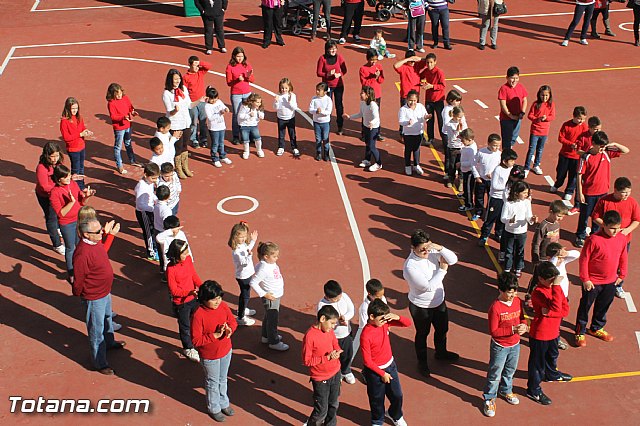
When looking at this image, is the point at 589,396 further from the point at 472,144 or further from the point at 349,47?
the point at 349,47

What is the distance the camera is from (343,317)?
10.1 metres

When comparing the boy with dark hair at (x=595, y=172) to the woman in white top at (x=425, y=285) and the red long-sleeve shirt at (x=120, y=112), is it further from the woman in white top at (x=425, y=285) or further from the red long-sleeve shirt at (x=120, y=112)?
the red long-sleeve shirt at (x=120, y=112)

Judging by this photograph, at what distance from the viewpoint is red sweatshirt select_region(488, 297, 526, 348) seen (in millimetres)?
9625

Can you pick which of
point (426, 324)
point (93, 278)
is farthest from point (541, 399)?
point (93, 278)

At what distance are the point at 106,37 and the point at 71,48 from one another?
1.36 m

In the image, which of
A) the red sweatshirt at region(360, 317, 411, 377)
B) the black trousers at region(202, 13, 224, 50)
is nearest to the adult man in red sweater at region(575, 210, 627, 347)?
the red sweatshirt at region(360, 317, 411, 377)

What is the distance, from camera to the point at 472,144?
576 inches

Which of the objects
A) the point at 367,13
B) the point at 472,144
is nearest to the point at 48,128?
the point at 472,144

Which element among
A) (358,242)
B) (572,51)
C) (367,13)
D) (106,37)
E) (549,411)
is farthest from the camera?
(367,13)

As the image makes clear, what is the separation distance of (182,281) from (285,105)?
23.3ft

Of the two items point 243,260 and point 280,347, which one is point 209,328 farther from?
point 280,347

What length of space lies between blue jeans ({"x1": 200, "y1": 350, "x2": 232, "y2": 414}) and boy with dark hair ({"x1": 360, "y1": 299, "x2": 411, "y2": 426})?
1.84m

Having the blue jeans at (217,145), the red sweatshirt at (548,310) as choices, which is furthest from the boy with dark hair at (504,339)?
the blue jeans at (217,145)

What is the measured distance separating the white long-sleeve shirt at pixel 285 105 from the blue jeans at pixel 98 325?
23.7ft
